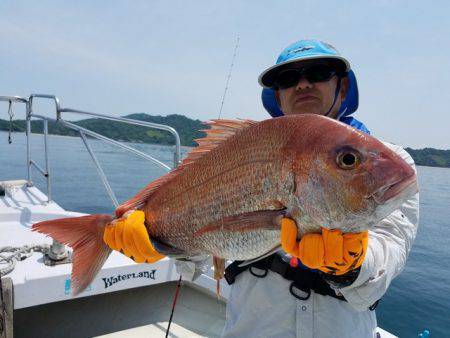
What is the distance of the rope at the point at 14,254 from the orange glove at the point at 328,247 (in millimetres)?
2658

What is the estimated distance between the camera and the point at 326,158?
1.41 metres

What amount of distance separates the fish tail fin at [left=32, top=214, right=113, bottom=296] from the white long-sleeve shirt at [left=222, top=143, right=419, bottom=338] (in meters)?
0.83

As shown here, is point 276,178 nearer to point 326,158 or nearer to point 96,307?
point 326,158

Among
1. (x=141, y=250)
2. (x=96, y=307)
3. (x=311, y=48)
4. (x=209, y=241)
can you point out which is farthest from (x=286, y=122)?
(x=96, y=307)

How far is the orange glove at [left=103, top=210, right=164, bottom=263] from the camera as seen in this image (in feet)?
6.24

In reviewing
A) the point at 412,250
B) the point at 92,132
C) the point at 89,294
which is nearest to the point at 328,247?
the point at 89,294

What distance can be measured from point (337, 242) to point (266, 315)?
78 cm

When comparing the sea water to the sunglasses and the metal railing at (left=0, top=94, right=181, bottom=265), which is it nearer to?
the metal railing at (left=0, top=94, right=181, bottom=265)

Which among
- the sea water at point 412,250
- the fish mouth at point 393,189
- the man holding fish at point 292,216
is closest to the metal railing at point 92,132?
the sea water at point 412,250

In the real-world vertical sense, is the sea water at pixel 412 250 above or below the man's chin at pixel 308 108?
below

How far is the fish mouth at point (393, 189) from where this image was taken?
1.27 m

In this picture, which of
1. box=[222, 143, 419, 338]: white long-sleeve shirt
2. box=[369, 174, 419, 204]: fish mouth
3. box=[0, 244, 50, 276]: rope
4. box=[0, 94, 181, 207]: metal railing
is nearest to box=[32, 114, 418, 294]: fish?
box=[369, 174, 419, 204]: fish mouth

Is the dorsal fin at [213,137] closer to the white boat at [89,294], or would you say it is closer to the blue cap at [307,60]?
the blue cap at [307,60]

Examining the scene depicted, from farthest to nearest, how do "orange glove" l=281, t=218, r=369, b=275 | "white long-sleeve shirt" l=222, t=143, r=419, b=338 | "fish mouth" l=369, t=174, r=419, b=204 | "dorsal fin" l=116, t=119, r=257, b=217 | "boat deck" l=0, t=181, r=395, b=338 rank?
"boat deck" l=0, t=181, r=395, b=338
"dorsal fin" l=116, t=119, r=257, b=217
"white long-sleeve shirt" l=222, t=143, r=419, b=338
"orange glove" l=281, t=218, r=369, b=275
"fish mouth" l=369, t=174, r=419, b=204
